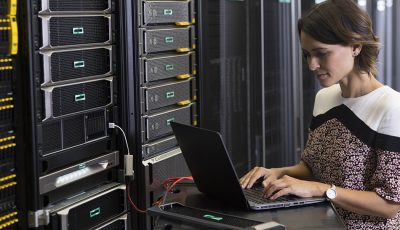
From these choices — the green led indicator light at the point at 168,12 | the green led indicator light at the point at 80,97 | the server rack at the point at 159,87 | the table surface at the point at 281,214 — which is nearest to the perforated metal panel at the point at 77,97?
the green led indicator light at the point at 80,97

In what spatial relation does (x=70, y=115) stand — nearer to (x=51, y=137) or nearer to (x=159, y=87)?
(x=51, y=137)

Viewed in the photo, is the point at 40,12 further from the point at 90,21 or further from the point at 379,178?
the point at 379,178

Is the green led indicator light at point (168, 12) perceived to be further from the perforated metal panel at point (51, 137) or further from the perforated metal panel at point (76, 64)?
the perforated metal panel at point (51, 137)

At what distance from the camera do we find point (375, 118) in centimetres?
188

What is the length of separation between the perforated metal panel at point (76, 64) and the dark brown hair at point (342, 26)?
2.78 ft

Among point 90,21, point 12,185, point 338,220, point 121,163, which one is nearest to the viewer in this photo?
point 338,220

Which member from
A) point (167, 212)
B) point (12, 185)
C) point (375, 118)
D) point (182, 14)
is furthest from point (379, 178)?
point (182, 14)

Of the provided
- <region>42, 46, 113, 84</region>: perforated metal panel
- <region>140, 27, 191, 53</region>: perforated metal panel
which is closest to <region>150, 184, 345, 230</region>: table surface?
<region>42, 46, 113, 84</region>: perforated metal panel

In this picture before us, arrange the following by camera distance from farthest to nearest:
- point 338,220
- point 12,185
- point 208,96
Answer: point 208,96 < point 12,185 < point 338,220

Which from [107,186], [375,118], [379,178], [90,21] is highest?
[90,21]

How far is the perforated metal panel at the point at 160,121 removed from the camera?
2754mm

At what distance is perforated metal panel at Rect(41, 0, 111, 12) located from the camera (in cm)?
217

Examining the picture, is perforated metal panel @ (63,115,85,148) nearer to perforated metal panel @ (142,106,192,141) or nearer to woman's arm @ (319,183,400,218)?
perforated metal panel @ (142,106,192,141)

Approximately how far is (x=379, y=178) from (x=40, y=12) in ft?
3.88
